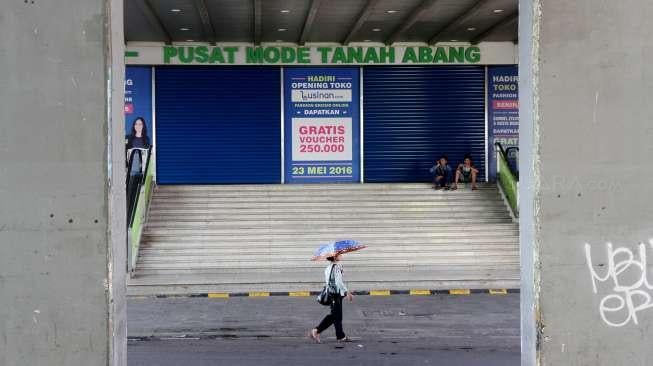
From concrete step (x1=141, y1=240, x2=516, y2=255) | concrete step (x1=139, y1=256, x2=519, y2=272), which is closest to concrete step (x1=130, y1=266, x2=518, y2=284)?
concrete step (x1=139, y1=256, x2=519, y2=272)

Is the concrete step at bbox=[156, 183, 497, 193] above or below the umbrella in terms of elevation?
above

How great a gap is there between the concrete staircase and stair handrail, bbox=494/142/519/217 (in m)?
0.31

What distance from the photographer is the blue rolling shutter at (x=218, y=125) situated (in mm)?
23750

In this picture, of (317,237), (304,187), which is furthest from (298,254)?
(304,187)

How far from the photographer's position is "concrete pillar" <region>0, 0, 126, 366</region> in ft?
19.1

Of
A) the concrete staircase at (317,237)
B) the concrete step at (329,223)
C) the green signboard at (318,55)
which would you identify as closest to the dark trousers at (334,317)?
the concrete staircase at (317,237)

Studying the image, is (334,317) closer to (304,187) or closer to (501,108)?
(304,187)

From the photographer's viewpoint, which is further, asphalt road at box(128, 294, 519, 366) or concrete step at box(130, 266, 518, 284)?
concrete step at box(130, 266, 518, 284)

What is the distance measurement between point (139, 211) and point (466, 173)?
31.6ft

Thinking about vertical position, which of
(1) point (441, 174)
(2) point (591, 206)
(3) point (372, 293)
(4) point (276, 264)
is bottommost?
(3) point (372, 293)

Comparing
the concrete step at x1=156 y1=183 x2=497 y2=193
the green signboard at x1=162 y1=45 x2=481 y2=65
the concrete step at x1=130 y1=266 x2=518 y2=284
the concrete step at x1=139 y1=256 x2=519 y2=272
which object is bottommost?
the concrete step at x1=130 y1=266 x2=518 y2=284

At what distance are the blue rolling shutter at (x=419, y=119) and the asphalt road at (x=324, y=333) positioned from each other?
26.7 feet

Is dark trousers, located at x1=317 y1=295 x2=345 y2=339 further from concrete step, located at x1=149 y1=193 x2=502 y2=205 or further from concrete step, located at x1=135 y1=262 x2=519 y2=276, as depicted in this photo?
concrete step, located at x1=149 y1=193 x2=502 y2=205

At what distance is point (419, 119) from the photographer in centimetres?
2422
